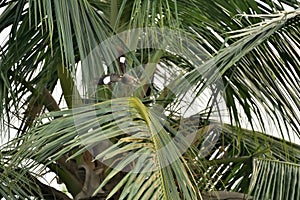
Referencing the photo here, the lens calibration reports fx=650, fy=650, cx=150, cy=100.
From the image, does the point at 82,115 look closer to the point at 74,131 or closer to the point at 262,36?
the point at 74,131

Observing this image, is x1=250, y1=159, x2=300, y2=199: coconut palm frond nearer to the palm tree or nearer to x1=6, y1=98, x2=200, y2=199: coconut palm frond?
the palm tree

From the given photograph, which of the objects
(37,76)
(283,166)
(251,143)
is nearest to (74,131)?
(283,166)

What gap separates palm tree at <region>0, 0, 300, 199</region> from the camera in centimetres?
99

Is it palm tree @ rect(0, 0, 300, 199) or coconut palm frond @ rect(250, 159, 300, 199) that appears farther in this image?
coconut palm frond @ rect(250, 159, 300, 199)

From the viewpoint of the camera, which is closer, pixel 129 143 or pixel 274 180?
pixel 129 143

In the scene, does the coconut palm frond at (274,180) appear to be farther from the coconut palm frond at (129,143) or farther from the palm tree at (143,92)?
the coconut palm frond at (129,143)

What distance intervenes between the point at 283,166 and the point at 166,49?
392 millimetres

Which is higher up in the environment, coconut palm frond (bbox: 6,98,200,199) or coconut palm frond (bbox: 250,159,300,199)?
coconut palm frond (bbox: 6,98,200,199)

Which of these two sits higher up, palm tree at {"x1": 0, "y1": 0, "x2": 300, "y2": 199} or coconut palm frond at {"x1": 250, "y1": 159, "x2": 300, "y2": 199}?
palm tree at {"x1": 0, "y1": 0, "x2": 300, "y2": 199}

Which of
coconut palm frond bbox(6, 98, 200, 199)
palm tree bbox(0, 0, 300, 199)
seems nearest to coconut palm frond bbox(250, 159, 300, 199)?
palm tree bbox(0, 0, 300, 199)

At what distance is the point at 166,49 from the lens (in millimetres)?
1542

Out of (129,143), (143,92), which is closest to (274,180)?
(143,92)

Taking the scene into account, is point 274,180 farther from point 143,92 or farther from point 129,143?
point 129,143

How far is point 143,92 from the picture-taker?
137 centimetres
